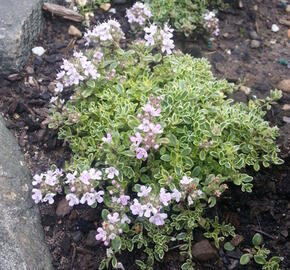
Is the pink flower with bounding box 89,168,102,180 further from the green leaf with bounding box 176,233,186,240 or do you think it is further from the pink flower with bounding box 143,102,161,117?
the green leaf with bounding box 176,233,186,240

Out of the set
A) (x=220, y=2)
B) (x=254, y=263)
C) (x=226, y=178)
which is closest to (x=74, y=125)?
(x=226, y=178)

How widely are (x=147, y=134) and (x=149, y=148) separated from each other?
0.10 m

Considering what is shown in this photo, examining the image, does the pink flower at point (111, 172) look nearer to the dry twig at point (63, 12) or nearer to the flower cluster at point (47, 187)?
the flower cluster at point (47, 187)

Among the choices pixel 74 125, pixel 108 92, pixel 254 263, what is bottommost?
pixel 254 263

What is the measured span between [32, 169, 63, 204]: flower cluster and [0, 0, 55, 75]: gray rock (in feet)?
3.34

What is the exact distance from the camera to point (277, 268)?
277 cm

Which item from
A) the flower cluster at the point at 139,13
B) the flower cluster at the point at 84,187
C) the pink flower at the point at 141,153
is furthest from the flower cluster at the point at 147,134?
the flower cluster at the point at 139,13

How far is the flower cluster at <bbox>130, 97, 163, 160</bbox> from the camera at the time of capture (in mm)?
2621

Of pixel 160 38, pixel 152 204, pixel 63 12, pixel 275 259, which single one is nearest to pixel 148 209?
pixel 152 204

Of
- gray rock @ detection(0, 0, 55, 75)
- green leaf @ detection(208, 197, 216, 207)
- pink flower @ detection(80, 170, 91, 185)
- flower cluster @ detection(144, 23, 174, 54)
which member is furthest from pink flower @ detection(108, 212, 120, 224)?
gray rock @ detection(0, 0, 55, 75)

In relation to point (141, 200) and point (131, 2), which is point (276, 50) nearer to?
point (131, 2)

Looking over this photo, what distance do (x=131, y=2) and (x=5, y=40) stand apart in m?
1.21

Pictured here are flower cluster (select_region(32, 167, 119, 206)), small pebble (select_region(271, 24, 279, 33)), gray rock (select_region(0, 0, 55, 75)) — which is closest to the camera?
flower cluster (select_region(32, 167, 119, 206))

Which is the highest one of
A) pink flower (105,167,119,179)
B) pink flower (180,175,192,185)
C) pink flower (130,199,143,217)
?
pink flower (180,175,192,185)
